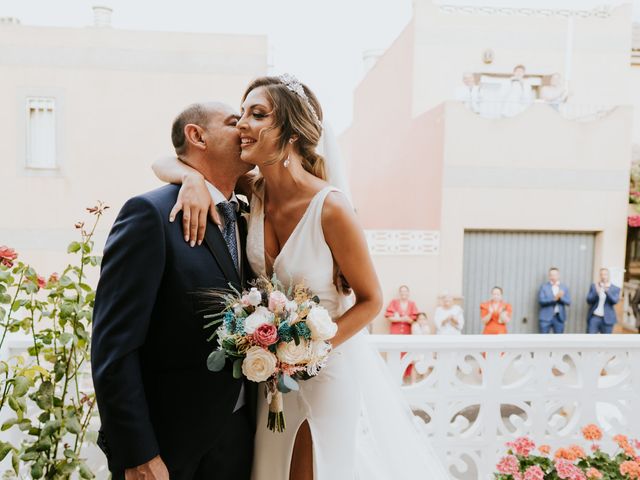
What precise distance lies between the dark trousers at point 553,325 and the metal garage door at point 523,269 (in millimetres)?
479

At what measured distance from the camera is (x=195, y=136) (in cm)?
195

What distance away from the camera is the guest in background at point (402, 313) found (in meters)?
8.93

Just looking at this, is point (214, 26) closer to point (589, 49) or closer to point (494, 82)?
point (494, 82)

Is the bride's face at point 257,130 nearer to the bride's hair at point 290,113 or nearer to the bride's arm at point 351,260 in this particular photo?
the bride's hair at point 290,113

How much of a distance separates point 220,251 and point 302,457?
2.78 feet

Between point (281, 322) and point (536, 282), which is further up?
point (281, 322)

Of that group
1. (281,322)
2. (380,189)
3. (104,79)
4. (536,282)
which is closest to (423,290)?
(536,282)

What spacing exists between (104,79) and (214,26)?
212 centimetres

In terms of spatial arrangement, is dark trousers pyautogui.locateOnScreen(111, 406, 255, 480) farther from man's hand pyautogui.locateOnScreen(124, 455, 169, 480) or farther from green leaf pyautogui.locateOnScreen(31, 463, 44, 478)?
green leaf pyautogui.locateOnScreen(31, 463, 44, 478)

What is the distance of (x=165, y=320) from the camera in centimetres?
172

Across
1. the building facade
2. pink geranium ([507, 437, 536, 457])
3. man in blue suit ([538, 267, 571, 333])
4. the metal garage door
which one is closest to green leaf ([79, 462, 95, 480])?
pink geranium ([507, 437, 536, 457])

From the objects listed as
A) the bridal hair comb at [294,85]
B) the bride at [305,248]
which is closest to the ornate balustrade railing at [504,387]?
the bride at [305,248]

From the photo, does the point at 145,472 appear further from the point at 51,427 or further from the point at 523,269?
the point at 523,269

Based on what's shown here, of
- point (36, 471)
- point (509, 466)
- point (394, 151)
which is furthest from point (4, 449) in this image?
point (394, 151)
